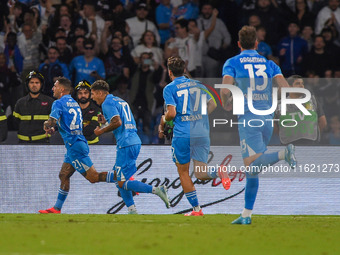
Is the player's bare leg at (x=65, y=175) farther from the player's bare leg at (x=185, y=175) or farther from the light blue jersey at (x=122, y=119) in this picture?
the player's bare leg at (x=185, y=175)

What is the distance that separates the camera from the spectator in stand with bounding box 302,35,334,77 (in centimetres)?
1419

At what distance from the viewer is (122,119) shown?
33.9 ft

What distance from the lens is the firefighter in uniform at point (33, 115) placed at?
1186 centimetres

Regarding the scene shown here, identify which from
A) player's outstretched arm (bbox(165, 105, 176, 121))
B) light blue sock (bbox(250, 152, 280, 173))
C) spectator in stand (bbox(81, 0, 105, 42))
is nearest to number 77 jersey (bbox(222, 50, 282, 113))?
light blue sock (bbox(250, 152, 280, 173))

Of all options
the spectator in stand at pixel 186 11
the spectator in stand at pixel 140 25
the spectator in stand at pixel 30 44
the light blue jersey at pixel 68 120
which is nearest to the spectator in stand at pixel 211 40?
the spectator in stand at pixel 186 11

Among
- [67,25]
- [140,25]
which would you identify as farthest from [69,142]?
[140,25]

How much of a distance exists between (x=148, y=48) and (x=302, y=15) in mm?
3362

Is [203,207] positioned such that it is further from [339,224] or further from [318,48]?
[318,48]

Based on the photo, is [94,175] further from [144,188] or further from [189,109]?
[189,109]

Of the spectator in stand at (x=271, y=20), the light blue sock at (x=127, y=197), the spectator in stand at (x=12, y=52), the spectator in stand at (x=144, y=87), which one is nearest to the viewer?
the light blue sock at (x=127, y=197)

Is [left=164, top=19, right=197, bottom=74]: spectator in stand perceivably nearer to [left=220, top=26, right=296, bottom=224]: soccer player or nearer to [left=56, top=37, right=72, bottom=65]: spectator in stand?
[left=56, top=37, right=72, bottom=65]: spectator in stand

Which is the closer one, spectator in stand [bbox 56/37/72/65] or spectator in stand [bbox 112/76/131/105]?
spectator in stand [bbox 112/76/131/105]

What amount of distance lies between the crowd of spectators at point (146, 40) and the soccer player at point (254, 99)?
5.27m

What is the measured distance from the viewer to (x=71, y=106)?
11000mm
